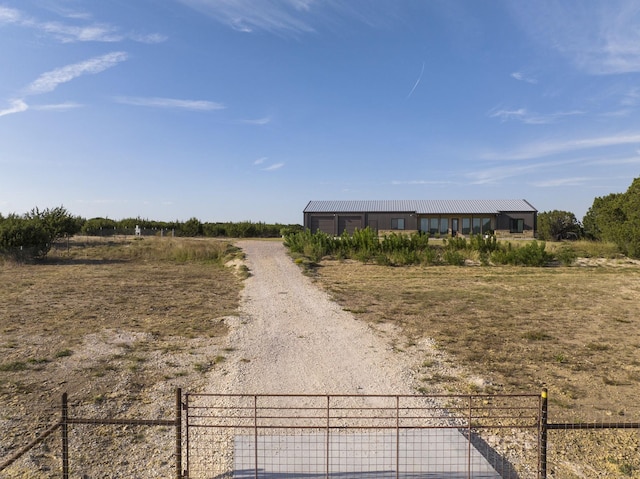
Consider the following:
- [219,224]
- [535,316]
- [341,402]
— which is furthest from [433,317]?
[219,224]

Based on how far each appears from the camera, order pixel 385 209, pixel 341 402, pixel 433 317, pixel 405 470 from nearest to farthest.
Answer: pixel 405 470 → pixel 341 402 → pixel 433 317 → pixel 385 209

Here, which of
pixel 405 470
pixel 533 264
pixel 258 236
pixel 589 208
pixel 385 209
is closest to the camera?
pixel 405 470

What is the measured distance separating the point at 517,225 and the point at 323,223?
18.9m

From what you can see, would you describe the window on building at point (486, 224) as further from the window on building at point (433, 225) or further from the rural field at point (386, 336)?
the rural field at point (386, 336)

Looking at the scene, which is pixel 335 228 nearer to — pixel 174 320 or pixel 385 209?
pixel 385 209

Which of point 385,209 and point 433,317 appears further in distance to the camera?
point 385,209

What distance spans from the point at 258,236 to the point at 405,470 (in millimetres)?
44681

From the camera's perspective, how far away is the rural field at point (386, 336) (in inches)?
241

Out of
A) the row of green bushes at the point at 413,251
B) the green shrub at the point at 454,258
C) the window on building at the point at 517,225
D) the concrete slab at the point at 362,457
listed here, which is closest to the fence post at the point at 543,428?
the concrete slab at the point at 362,457

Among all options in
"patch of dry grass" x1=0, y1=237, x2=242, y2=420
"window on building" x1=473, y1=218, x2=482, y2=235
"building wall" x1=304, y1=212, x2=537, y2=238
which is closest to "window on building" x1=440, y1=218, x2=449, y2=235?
"building wall" x1=304, y1=212, x2=537, y2=238

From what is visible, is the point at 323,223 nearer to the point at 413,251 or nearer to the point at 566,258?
the point at 413,251

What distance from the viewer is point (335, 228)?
44844 mm

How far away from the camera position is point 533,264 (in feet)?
80.7

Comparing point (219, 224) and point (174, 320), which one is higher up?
point (219, 224)
